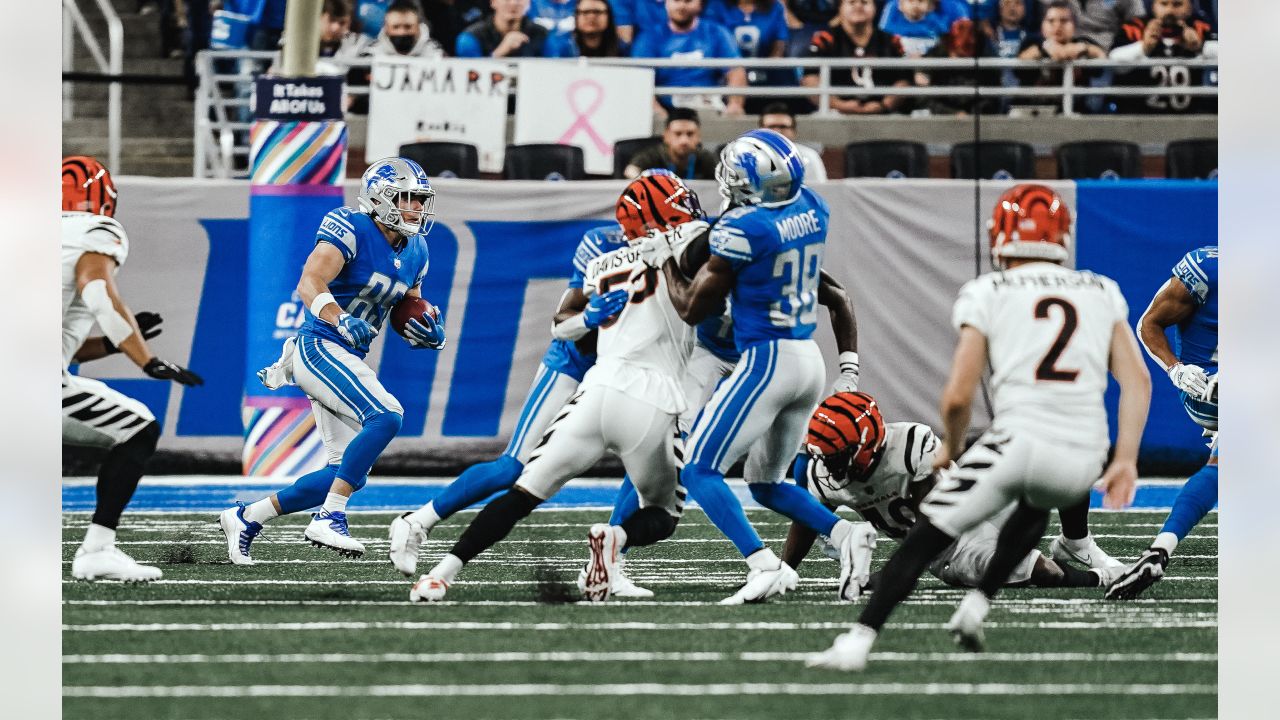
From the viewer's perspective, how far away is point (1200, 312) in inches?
307

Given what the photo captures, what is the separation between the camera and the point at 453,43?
1455 cm

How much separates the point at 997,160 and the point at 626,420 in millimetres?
7253

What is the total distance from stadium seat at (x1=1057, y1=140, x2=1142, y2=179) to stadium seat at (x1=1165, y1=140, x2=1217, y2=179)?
242 mm

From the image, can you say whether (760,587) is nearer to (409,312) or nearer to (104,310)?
(409,312)

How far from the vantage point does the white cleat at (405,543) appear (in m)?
7.21

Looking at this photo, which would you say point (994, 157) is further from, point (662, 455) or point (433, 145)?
point (662, 455)

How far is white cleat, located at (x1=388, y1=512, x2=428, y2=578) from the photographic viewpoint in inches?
284

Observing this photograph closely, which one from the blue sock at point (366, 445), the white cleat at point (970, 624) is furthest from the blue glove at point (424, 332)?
the white cleat at point (970, 624)

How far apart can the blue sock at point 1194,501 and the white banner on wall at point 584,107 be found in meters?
6.32

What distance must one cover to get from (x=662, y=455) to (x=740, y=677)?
1838mm

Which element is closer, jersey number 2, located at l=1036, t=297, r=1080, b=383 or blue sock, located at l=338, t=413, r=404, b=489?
jersey number 2, located at l=1036, t=297, r=1080, b=383

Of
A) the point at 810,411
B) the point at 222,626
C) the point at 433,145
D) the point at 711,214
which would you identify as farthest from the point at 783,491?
the point at 433,145

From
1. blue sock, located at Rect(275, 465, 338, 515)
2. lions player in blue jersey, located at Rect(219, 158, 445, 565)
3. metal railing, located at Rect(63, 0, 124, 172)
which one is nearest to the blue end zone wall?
lions player in blue jersey, located at Rect(219, 158, 445, 565)

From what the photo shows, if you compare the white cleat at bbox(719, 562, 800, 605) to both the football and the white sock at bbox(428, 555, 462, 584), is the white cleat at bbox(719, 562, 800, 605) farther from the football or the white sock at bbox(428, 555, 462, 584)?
the football
